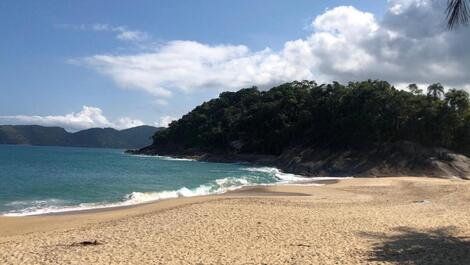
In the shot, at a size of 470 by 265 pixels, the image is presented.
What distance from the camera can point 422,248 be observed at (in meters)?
12.2

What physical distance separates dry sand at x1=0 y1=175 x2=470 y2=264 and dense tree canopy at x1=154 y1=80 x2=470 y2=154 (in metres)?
43.9

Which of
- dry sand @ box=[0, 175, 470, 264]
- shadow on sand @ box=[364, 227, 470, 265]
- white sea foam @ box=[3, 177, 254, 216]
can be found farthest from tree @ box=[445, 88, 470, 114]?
shadow on sand @ box=[364, 227, 470, 265]

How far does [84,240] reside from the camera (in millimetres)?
14445

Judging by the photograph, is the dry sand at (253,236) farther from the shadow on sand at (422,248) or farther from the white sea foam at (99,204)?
the white sea foam at (99,204)

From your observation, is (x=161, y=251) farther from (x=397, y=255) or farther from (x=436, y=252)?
(x=436, y=252)

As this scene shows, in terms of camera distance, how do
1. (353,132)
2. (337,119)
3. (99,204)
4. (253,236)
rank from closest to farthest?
1. (253,236)
2. (99,204)
3. (353,132)
4. (337,119)

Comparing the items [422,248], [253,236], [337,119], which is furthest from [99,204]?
[337,119]

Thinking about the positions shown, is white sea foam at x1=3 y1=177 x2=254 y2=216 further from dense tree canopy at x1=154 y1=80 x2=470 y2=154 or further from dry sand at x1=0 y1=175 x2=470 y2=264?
dense tree canopy at x1=154 y1=80 x2=470 y2=154

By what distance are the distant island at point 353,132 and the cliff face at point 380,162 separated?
0.11 meters

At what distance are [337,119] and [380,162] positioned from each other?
15.3 meters

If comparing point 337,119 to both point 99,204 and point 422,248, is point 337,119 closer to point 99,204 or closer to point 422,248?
point 99,204

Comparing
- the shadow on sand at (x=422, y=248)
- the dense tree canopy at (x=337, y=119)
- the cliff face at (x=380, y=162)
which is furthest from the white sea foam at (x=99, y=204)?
the dense tree canopy at (x=337, y=119)

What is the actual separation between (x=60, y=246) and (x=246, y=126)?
3599 inches

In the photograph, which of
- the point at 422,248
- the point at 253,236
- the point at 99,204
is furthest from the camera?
the point at 99,204
